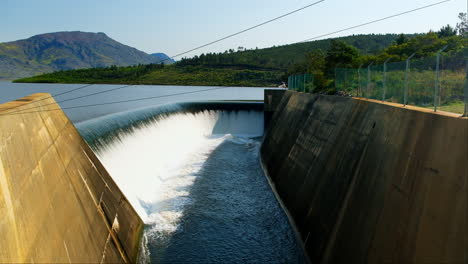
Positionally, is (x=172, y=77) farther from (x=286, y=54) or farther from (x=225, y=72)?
(x=286, y=54)

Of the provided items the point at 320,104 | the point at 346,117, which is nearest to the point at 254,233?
the point at 346,117

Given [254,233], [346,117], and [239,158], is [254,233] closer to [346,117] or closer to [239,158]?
[346,117]

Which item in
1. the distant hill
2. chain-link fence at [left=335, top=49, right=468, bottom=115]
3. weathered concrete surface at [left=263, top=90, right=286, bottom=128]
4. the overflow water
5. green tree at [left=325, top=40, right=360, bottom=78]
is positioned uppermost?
the distant hill

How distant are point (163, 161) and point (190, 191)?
19.1 ft

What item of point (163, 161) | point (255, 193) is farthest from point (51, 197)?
point (163, 161)

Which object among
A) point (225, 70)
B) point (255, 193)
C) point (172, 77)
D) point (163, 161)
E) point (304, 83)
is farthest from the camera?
point (225, 70)

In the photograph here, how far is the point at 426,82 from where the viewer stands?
383 inches

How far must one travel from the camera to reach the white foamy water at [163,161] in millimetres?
17359

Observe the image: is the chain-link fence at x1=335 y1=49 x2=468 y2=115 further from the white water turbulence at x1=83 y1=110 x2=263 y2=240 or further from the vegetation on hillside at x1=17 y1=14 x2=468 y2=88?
the vegetation on hillside at x1=17 y1=14 x2=468 y2=88

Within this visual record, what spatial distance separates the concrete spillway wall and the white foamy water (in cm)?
601

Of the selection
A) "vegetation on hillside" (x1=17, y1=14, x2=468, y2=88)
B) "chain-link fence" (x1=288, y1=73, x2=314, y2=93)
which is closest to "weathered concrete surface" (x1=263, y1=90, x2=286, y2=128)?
"chain-link fence" (x1=288, y1=73, x2=314, y2=93)

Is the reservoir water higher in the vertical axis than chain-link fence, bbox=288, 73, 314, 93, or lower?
lower

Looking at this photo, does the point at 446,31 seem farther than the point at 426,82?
Yes

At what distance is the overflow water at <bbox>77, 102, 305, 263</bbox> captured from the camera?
14039 mm
